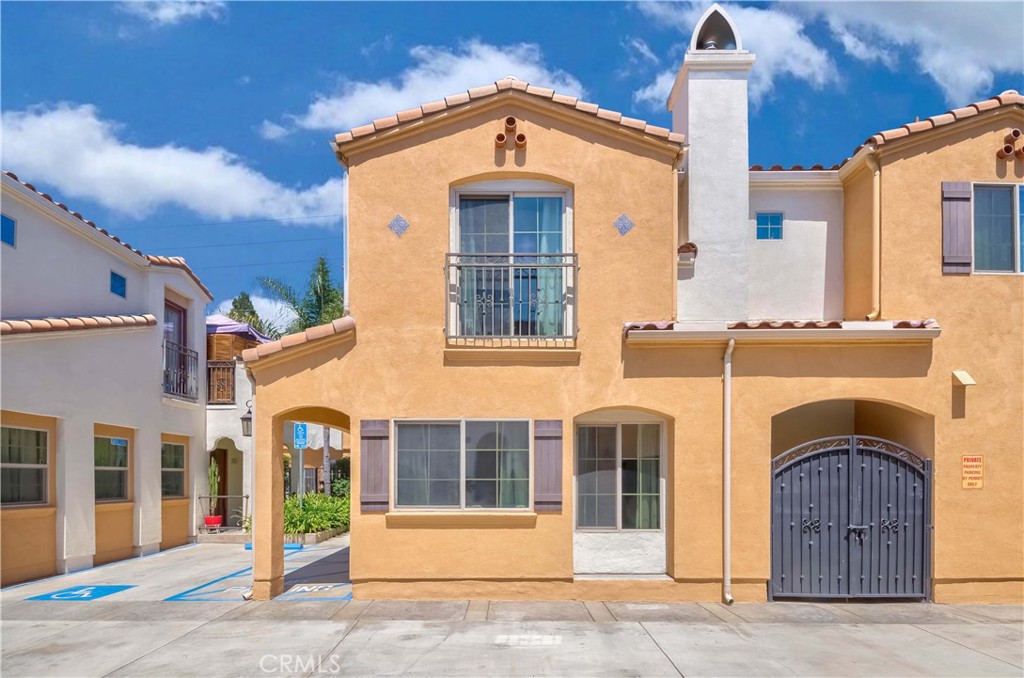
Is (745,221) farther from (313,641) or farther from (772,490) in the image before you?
(313,641)

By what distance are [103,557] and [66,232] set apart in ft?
20.6

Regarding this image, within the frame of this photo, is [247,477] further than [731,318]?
Yes

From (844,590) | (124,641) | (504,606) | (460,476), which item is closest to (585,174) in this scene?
(460,476)

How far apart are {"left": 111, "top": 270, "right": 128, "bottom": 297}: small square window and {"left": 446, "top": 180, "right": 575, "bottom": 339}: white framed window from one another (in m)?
8.90

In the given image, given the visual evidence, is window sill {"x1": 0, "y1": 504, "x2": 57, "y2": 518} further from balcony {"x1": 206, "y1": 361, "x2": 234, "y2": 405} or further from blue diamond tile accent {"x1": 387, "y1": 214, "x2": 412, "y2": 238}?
blue diamond tile accent {"x1": 387, "y1": 214, "x2": 412, "y2": 238}

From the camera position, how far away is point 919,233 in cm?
1150

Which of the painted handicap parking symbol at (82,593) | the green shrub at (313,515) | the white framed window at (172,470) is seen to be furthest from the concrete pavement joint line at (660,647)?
the white framed window at (172,470)

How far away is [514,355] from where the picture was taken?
37.3ft

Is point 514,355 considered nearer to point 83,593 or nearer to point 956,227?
point 956,227

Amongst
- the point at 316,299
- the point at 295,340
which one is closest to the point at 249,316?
the point at 316,299

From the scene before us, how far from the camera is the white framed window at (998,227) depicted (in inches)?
456

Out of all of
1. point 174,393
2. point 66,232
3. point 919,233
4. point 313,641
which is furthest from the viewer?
point 174,393

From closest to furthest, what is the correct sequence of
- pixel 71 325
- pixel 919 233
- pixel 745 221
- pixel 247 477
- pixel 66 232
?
pixel 919 233 → pixel 745 221 → pixel 71 325 → pixel 66 232 → pixel 247 477

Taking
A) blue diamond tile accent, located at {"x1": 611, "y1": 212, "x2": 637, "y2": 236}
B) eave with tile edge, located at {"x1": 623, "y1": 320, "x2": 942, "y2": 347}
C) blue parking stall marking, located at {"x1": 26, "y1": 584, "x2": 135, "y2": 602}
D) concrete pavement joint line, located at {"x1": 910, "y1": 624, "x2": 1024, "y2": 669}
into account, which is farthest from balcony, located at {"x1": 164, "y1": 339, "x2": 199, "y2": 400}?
concrete pavement joint line, located at {"x1": 910, "y1": 624, "x2": 1024, "y2": 669}
